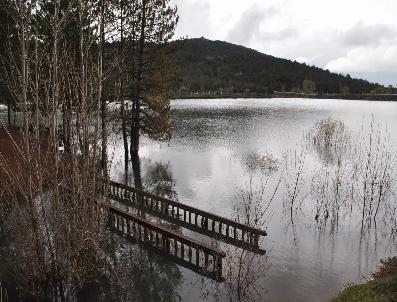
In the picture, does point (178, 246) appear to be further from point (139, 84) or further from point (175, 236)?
point (139, 84)

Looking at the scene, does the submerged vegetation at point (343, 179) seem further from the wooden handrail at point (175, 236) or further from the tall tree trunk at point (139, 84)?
the tall tree trunk at point (139, 84)

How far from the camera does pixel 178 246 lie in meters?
14.3

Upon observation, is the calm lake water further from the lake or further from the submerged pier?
the submerged pier

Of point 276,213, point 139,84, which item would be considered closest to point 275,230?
point 276,213

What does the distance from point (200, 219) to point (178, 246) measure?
10.5 feet

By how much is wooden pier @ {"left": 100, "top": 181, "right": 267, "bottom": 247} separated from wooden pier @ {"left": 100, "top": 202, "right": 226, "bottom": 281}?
1422 mm

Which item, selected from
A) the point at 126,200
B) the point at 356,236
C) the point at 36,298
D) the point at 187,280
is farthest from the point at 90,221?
the point at 356,236

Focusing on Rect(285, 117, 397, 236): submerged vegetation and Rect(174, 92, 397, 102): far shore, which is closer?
Rect(285, 117, 397, 236): submerged vegetation

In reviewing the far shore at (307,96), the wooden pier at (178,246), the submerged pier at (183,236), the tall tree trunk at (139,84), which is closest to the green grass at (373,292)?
the submerged pier at (183,236)

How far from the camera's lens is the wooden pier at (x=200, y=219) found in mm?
13989

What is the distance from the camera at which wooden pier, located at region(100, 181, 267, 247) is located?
14.0 meters

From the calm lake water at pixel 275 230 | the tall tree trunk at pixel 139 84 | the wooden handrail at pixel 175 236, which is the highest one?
the tall tree trunk at pixel 139 84

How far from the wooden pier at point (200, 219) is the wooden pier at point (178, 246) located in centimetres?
142

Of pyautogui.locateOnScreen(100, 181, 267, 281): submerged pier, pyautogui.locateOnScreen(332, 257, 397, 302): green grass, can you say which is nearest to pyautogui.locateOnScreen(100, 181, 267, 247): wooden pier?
pyautogui.locateOnScreen(100, 181, 267, 281): submerged pier
